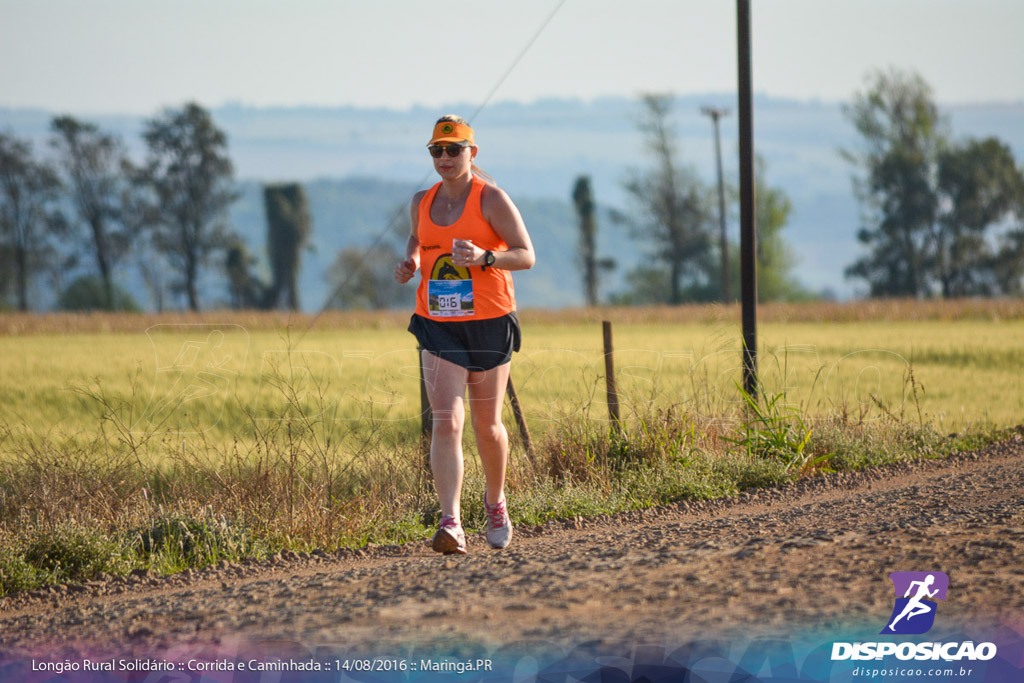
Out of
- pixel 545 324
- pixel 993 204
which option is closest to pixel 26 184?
pixel 545 324

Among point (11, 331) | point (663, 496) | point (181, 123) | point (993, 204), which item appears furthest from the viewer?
point (181, 123)

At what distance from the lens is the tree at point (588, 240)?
46.3 metres

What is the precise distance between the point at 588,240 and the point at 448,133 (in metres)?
41.9

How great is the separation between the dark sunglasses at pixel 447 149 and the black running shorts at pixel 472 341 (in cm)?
87

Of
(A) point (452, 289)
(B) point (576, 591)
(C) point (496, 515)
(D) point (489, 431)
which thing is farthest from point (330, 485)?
(B) point (576, 591)

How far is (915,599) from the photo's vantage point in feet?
13.7

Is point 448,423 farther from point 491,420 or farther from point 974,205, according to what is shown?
point 974,205

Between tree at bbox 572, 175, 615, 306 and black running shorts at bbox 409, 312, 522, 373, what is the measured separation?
3942 cm

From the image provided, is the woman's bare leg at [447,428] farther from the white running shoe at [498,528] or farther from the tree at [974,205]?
the tree at [974,205]

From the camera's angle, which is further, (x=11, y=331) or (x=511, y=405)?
(x=11, y=331)

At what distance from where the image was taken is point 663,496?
725 centimetres

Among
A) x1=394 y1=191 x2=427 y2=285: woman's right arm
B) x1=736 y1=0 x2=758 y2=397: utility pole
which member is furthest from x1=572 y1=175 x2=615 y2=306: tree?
x1=394 y1=191 x2=427 y2=285: woman's right arm

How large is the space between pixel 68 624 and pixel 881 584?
11.5 feet

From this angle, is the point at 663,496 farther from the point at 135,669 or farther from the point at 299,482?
the point at 135,669
